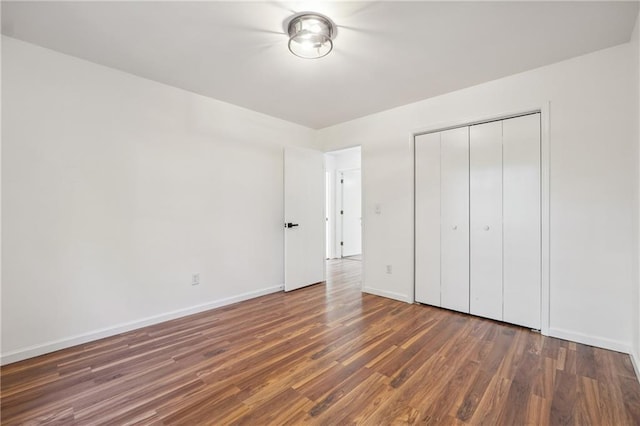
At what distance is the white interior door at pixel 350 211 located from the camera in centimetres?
688

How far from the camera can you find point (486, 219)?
2889 millimetres

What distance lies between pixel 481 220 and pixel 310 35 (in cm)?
242

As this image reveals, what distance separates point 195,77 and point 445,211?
9.90ft

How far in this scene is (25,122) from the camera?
2145 mm

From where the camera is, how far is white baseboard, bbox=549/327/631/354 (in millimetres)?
2182

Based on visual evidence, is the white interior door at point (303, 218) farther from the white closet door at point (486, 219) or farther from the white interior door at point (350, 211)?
the white interior door at point (350, 211)

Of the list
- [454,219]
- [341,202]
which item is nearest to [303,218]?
[454,219]

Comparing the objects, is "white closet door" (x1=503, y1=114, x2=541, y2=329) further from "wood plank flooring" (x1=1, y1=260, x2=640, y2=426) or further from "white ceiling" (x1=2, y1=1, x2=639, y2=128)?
"white ceiling" (x1=2, y1=1, x2=639, y2=128)

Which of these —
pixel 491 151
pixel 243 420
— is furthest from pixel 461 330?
pixel 243 420

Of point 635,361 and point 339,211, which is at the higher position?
point 339,211

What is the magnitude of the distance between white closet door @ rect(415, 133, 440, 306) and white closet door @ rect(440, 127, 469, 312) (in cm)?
6

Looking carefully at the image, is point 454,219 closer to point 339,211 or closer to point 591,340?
point 591,340

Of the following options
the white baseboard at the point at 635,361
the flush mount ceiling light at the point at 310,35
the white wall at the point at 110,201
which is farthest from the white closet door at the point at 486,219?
the white wall at the point at 110,201

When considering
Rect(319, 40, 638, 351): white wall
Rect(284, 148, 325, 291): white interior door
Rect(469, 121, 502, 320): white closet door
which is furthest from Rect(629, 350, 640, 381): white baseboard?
Rect(284, 148, 325, 291): white interior door
